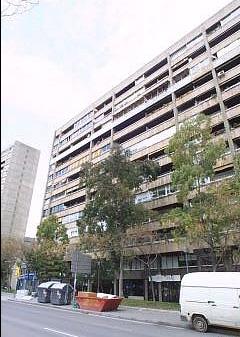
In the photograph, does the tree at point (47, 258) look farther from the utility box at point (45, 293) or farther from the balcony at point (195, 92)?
the balcony at point (195, 92)

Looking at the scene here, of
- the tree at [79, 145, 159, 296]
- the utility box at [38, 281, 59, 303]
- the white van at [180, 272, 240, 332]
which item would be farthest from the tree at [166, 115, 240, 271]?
the utility box at [38, 281, 59, 303]

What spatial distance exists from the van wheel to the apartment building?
20.1 metres

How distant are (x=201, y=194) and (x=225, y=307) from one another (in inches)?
374

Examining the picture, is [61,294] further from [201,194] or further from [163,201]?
[163,201]

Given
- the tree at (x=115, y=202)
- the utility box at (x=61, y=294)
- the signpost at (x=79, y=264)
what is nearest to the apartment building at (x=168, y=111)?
the tree at (x=115, y=202)

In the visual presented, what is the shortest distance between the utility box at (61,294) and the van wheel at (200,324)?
655 inches

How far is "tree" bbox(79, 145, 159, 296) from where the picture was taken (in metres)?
30.9

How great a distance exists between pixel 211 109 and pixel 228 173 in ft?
25.4

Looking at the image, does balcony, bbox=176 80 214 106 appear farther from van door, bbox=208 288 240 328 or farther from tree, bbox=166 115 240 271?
van door, bbox=208 288 240 328

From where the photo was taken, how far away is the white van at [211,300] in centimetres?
Answer: 1334


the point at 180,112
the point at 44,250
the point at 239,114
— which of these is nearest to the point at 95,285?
the point at 44,250

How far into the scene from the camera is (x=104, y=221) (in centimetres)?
3212

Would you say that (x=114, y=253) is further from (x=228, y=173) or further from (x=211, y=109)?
(x=211, y=109)

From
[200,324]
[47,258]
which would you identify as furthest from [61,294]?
[200,324]
